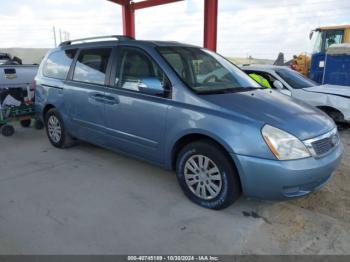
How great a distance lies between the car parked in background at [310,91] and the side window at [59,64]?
375 centimetres

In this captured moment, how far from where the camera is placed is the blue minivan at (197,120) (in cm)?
262

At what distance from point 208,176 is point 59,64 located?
3.14 m

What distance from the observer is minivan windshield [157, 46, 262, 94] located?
3.28m

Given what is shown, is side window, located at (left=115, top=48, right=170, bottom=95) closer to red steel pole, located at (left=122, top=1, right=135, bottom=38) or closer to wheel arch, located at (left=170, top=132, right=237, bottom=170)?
wheel arch, located at (left=170, top=132, right=237, bottom=170)

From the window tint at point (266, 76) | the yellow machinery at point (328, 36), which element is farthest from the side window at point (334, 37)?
the window tint at point (266, 76)

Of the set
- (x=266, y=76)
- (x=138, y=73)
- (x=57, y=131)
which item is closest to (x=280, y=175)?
(x=138, y=73)

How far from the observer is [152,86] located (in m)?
3.26

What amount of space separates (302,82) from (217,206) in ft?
16.3

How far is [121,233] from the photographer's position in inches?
105

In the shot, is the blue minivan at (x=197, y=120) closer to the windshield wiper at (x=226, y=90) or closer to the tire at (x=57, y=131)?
the windshield wiper at (x=226, y=90)

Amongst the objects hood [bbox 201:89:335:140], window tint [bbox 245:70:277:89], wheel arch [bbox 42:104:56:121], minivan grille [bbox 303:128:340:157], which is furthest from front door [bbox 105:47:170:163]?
window tint [bbox 245:70:277:89]

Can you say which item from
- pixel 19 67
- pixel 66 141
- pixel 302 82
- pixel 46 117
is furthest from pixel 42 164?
pixel 302 82

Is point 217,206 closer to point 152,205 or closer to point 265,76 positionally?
point 152,205

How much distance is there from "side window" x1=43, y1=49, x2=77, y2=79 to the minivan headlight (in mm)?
3212
